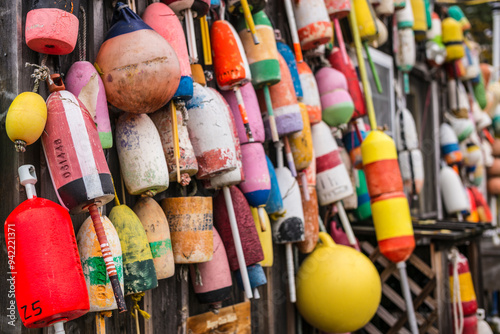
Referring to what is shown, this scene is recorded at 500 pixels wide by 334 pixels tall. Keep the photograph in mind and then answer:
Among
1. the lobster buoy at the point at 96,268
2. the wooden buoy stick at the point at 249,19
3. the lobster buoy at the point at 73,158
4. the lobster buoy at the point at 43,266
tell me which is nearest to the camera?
the lobster buoy at the point at 43,266

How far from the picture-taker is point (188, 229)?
5.90 feet

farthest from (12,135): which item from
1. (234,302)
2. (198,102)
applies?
(234,302)

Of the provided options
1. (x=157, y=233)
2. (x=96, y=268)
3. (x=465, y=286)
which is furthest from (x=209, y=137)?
(x=465, y=286)

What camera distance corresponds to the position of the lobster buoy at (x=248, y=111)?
7.04 feet

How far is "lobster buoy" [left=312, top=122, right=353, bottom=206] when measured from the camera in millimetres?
2754

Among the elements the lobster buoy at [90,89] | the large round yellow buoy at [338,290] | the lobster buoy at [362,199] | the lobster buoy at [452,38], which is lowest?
the large round yellow buoy at [338,290]

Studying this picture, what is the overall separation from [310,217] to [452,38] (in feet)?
10.3

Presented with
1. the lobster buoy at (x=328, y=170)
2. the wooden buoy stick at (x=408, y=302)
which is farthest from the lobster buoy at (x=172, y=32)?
the wooden buoy stick at (x=408, y=302)

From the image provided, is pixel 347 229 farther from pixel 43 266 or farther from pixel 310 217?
Result: pixel 43 266

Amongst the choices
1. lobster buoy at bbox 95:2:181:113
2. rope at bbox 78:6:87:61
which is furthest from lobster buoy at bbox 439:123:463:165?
rope at bbox 78:6:87:61

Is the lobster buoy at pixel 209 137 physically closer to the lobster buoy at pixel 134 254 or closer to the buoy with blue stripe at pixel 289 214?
the lobster buoy at pixel 134 254

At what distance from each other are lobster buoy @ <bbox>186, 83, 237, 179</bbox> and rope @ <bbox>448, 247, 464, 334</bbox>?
71.9 inches

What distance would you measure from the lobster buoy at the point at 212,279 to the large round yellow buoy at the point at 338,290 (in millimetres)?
650

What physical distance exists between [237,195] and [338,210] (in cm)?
95
